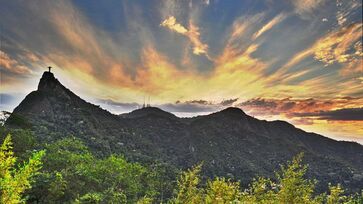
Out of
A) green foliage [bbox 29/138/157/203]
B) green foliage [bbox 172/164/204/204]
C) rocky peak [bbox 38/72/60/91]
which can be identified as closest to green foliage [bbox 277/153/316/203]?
green foliage [bbox 172/164/204/204]

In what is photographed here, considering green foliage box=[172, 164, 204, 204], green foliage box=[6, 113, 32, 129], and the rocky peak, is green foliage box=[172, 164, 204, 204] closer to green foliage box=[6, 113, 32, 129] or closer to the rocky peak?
green foliage box=[6, 113, 32, 129]

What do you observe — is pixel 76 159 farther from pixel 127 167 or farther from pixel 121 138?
pixel 121 138

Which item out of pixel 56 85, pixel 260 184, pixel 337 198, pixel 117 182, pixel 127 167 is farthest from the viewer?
pixel 56 85

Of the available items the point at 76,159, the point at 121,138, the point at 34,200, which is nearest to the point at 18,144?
the point at 76,159

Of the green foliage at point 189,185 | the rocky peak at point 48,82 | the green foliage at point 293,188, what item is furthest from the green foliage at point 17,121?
the green foliage at point 293,188

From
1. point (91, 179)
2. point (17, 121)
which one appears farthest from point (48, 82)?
point (91, 179)

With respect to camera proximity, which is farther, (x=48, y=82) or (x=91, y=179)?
(x=48, y=82)

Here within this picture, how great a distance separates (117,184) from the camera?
197 feet

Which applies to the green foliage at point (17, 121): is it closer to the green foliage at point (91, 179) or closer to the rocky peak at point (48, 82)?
the green foliage at point (91, 179)

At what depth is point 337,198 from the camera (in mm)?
11875

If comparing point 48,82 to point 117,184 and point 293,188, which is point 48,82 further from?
point 293,188

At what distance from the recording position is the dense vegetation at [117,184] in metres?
8.86

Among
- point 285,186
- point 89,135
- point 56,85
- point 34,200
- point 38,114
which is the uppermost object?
point 56,85

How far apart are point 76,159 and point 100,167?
5.08 metres
